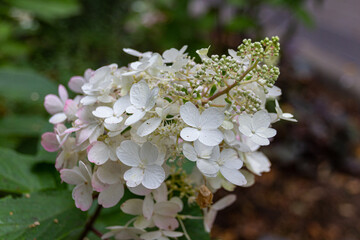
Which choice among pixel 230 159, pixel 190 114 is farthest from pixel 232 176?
pixel 190 114

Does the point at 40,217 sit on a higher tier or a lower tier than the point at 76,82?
lower

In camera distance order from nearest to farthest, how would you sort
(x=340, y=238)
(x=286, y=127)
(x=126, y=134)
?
1. (x=126, y=134)
2. (x=340, y=238)
3. (x=286, y=127)

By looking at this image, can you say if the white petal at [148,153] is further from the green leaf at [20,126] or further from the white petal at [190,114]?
the green leaf at [20,126]

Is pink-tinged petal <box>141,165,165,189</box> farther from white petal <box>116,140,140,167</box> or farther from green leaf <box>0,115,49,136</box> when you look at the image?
green leaf <box>0,115,49,136</box>

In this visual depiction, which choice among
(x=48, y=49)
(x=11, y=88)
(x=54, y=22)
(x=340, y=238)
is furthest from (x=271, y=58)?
(x=54, y=22)

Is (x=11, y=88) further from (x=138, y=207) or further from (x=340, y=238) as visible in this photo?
(x=340, y=238)

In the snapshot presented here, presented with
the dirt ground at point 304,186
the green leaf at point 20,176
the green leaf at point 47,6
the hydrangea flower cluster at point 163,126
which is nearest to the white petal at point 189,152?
the hydrangea flower cluster at point 163,126

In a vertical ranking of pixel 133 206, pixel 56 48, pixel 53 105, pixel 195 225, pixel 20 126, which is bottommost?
pixel 56 48

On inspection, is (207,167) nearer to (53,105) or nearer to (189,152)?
(189,152)
